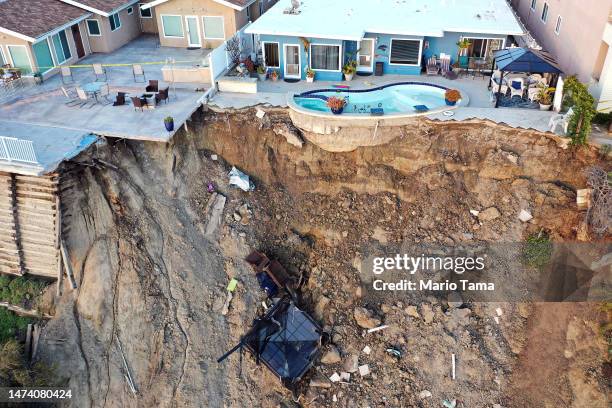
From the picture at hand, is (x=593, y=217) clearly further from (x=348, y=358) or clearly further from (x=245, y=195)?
(x=245, y=195)

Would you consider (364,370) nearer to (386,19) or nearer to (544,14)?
(386,19)

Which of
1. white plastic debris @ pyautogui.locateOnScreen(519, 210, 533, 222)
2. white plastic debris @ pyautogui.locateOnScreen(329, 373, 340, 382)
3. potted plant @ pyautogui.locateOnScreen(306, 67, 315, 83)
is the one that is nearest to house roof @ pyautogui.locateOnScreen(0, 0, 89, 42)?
potted plant @ pyautogui.locateOnScreen(306, 67, 315, 83)

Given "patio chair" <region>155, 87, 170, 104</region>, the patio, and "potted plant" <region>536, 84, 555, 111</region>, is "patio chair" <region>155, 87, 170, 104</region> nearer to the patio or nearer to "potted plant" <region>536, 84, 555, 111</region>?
the patio

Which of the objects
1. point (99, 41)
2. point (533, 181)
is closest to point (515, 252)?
point (533, 181)

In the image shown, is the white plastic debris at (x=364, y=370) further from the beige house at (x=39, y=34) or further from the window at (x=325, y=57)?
the beige house at (x=39, y=34)

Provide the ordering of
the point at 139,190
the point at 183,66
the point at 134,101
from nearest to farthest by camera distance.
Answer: the point at 139,190 < the point at 134,101 < the point at 183,66

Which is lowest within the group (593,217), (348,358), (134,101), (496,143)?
(348,358)

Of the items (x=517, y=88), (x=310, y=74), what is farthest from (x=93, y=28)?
(x=517, y=88)
